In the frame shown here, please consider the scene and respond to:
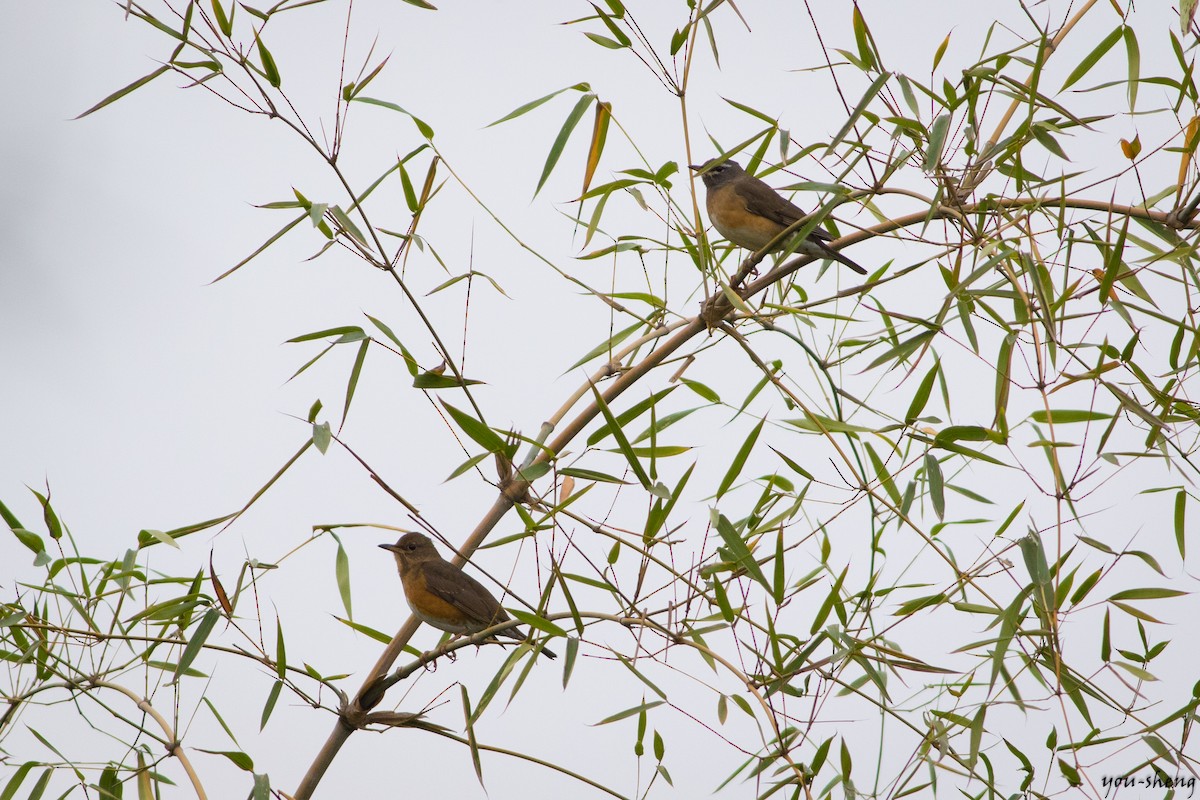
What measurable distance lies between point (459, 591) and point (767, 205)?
64.5 inches

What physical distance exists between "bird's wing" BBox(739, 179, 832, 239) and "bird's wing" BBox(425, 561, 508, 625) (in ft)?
5.03

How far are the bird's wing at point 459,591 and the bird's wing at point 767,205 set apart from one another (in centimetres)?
153

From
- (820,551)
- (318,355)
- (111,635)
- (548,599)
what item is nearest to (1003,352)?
(820,551)

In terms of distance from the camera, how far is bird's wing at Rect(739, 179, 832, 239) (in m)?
3.31

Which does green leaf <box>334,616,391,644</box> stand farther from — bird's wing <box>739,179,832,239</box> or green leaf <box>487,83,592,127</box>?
bird's wing <box>739,179,832,239</box>

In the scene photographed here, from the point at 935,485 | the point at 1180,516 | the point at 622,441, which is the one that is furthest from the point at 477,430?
the point at 1180,516

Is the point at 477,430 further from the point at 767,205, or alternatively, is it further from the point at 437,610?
the point at 767,205

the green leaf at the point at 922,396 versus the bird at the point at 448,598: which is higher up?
the green leaf at the point at 922,396

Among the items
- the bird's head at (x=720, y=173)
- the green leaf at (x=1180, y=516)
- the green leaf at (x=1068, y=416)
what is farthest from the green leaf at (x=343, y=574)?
the bird's head at (x=720, y=173)

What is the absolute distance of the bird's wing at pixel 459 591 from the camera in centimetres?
276

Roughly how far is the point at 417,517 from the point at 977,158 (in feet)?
3.97

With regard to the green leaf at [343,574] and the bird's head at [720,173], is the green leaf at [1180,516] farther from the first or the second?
the bird's head at [720,173]

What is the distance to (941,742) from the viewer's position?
1.91m

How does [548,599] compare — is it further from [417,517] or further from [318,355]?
[318,355]
